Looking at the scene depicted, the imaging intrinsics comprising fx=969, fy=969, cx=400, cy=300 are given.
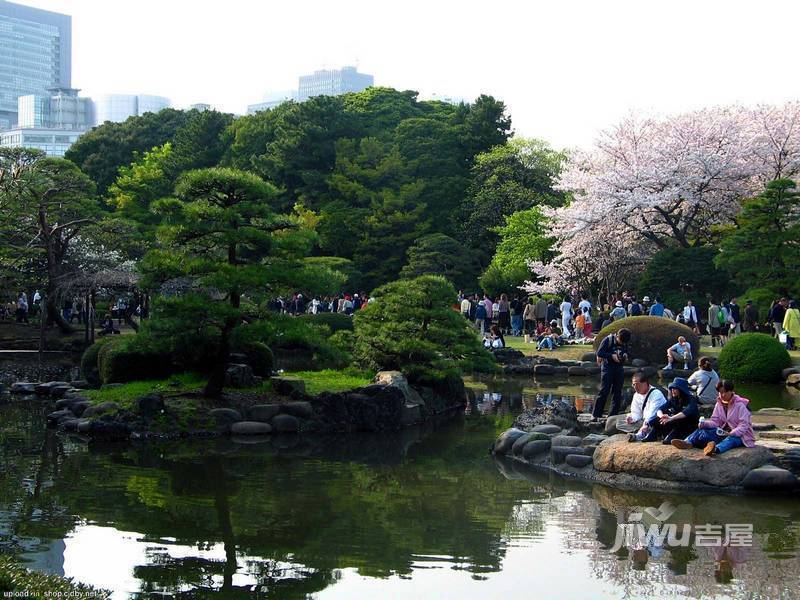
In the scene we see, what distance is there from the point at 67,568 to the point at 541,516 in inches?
183

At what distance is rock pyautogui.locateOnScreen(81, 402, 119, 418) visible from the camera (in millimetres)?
15156

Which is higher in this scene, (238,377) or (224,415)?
(238,377)

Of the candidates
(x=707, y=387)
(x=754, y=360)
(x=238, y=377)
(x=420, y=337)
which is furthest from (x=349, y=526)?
(x=754, y=360)

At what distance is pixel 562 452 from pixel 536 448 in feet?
1.55

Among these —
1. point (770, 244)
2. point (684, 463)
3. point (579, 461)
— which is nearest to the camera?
point (684, 463)

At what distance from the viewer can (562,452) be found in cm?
1239

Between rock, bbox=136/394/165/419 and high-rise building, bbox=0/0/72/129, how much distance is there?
17791 centimetres

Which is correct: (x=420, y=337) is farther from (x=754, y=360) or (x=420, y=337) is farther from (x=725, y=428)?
(x=754, y=360)

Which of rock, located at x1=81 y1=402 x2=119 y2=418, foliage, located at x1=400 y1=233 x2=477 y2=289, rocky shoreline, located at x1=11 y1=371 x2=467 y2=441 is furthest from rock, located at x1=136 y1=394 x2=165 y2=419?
foliage, located at x1=400 y1=233 x2=477 y2=289

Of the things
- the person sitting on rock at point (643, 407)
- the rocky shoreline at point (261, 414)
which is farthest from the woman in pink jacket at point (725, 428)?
the rocky shoreline at point (261, 414)

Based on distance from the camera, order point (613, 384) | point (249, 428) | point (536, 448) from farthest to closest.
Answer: point (249, 428)
point (613, 384)
point (536, 448)

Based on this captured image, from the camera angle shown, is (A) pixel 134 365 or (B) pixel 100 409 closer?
(B) pixel 100 409

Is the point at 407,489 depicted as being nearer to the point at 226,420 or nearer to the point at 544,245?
the point at 226,420

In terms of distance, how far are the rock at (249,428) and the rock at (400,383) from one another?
2278 millimetres
